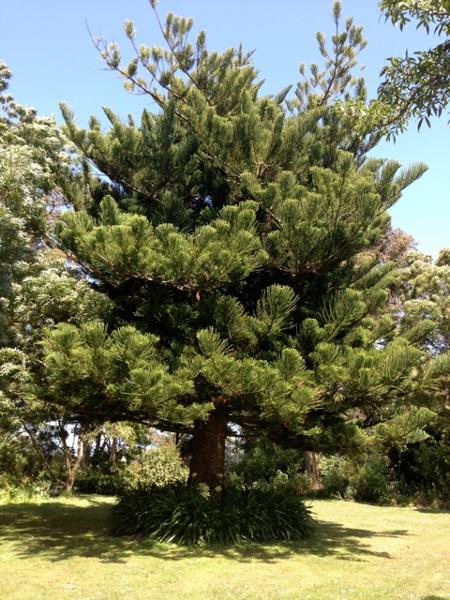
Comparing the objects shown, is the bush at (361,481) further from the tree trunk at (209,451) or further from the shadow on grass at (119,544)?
the tree trunk at (209,451)

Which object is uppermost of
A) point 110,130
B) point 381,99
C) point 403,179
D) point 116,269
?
point 110,130

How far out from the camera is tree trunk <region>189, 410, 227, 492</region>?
27.7 ft

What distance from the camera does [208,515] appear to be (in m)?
7.57

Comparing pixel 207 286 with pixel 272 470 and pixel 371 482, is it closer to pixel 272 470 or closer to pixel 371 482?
pixel 371 482

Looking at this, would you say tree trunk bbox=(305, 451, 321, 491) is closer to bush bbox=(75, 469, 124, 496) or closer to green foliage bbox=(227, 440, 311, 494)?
green foliage bbox=(227, 440, 311, 494)

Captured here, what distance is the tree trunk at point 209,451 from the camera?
8.45m

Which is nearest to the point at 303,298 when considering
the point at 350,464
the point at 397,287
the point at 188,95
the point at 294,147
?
the point at 294,147

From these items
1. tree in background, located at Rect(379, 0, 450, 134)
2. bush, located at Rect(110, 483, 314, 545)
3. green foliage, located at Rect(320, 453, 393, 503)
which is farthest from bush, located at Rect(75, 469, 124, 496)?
tree in background, located at Rect(379, 0, 450, 134)

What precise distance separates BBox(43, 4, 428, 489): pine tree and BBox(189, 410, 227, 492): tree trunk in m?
0.02

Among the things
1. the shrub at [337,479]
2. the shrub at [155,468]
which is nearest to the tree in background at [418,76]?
the shrub at [155,468]

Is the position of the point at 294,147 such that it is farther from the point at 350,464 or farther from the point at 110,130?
the point at 350,464

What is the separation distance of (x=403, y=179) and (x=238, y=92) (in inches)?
133

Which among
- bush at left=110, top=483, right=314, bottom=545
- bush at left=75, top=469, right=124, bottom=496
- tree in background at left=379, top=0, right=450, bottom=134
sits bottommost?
bush at left=110, top=483, right=314, bottom=545

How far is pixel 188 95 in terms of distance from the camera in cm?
903
